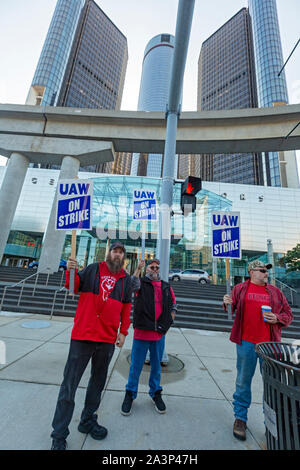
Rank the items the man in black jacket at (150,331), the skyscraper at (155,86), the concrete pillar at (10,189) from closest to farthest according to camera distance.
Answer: the man in black jacket at (150,331) → the concrete pillar at (10,189) → the skyscraper at (155,86)

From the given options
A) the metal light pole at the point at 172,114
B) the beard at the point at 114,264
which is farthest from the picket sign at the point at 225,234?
the beard at the point at 114,264

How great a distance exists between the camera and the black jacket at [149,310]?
2.91m

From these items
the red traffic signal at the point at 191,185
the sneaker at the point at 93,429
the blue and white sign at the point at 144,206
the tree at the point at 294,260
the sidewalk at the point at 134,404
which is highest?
A: the tree at the point at 294,260

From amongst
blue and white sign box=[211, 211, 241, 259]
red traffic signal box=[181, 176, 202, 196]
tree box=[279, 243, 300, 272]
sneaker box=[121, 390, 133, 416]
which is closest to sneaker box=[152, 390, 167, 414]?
sneaker box=[121, 390, 133, 416]

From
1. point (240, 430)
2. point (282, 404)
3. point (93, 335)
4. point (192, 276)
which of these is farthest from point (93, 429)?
point (192, 276)

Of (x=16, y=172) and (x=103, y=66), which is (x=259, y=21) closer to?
(x=103, y=66)

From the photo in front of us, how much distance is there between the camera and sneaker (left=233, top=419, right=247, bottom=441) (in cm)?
224

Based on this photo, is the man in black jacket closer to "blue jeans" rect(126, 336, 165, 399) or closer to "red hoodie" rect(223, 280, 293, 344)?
"blue jeans" rect(126, 336, 165, 399)

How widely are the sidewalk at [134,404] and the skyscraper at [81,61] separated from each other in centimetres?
9484

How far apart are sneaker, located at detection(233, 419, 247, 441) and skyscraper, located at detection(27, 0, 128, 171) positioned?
318 feet

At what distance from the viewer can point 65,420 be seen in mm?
1945

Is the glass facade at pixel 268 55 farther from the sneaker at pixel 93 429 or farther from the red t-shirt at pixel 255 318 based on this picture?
the sneaker at pixel 93 429

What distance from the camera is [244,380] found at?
7.96ft
